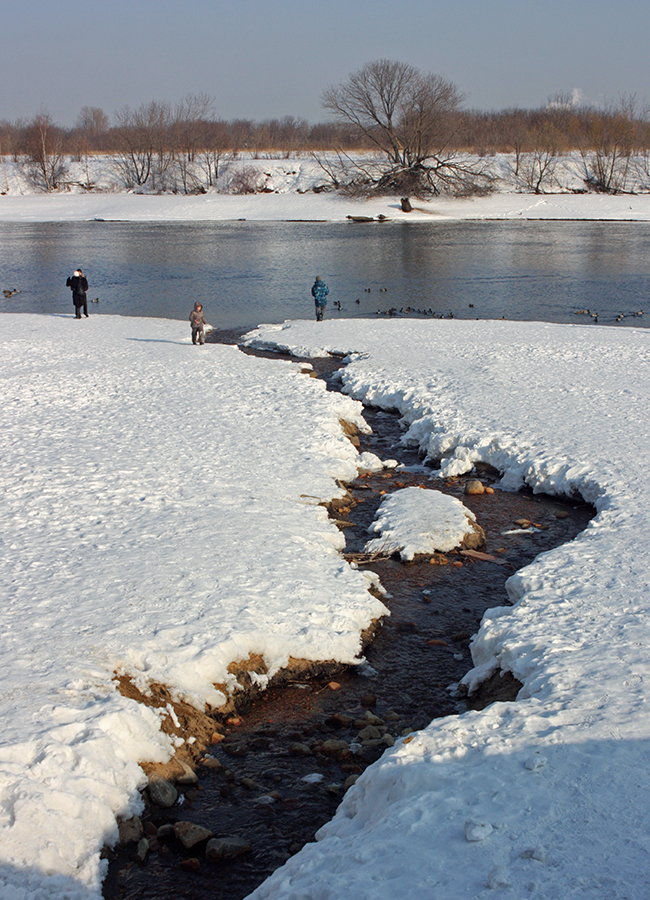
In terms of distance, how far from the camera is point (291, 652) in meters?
6.25

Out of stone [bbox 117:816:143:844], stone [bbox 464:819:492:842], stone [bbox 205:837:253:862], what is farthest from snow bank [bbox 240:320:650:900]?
stone [bbox 117:816:143:844]

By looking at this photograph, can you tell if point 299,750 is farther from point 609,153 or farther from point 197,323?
point 609,153

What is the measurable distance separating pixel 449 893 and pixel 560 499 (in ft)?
23.0

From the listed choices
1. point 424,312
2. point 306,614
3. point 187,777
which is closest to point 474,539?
point 306,614

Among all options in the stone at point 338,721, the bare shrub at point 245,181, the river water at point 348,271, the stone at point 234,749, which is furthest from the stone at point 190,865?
the bare shrub at point 245,181

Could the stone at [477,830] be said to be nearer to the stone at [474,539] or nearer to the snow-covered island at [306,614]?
the snow-covered island at [306,614]

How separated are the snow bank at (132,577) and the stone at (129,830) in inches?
3.2

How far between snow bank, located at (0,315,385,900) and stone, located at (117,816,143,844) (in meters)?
0.08

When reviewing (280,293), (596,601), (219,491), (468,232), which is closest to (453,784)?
(596,601)

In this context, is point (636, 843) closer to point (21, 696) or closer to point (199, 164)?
point (21, 696)

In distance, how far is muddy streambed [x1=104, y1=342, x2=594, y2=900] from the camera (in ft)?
14.6

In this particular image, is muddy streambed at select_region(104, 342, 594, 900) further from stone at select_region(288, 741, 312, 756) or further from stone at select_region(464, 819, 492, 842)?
stone at select_region(464, 819, 492, 842)

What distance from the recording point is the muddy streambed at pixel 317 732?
14.6 feet

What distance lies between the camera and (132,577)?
22.2ft
